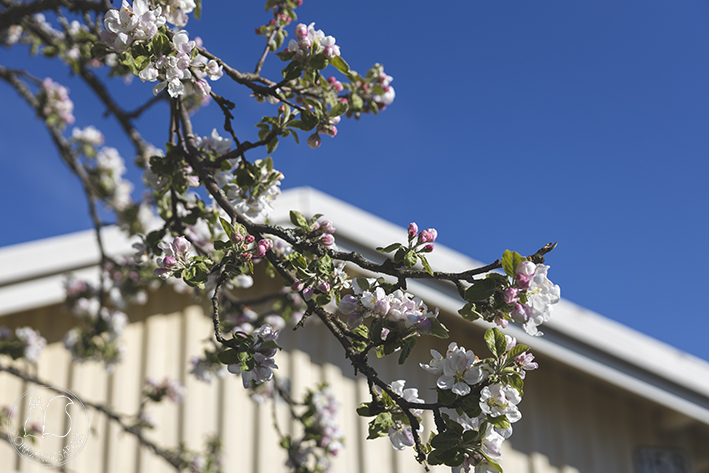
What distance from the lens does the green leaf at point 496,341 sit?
123 cm

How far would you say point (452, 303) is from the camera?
14.6 ft

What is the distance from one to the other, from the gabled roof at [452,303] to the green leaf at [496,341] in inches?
118

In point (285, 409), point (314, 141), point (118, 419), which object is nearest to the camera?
point (314, 141)

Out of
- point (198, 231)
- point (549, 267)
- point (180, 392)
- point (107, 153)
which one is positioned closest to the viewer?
point (549, 267)

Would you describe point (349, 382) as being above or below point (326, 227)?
above

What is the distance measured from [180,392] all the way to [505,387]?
118 inches

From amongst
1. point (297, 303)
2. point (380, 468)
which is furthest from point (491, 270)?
point (380, 468)

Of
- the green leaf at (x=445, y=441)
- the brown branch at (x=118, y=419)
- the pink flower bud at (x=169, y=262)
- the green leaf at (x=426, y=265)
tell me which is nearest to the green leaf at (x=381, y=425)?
the green leaf at (x=445, y=441)

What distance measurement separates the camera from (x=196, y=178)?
1.93 meters

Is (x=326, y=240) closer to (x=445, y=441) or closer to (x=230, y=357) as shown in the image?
(x=230, y=357)

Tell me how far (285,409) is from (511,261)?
13.3ft

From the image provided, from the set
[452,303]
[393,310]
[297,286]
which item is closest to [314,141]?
[297,286]

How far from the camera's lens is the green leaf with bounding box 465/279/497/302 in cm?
121

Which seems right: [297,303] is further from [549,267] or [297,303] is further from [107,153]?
[107,153]
